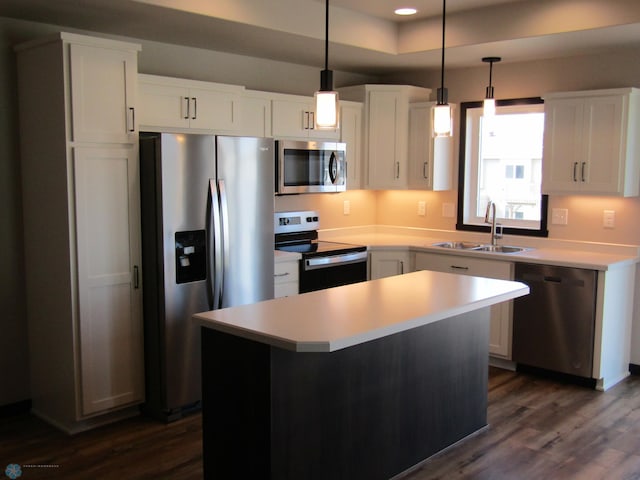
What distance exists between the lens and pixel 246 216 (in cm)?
422

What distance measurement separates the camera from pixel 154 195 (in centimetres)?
384

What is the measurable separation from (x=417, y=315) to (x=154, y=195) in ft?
5.87

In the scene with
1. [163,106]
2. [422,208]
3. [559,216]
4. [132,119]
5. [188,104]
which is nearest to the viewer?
[132,119]

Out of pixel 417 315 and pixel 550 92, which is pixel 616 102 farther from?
pixel 417 315

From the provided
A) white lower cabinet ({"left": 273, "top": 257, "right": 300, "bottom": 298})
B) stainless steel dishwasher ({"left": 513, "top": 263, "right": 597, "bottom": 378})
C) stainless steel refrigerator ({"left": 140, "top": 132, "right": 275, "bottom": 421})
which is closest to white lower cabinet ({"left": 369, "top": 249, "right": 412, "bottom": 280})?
white lower cabinet ({"left": 273, "top": 257, "right": 300, "bottom": 298})

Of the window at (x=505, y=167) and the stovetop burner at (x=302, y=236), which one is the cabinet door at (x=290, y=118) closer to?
the stovetop burner at (x=302, y=236)

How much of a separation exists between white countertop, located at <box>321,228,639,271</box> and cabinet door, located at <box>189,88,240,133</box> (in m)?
1.58

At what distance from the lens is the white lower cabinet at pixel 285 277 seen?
4590mm

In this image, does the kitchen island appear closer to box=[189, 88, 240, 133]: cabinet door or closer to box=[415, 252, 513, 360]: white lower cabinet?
box=[415, 252, 513, 360]: white lower cabinet

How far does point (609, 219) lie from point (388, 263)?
1.71 metres

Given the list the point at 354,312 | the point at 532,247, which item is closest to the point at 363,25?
the point at 532,247

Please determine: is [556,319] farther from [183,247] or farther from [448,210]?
[183,247]

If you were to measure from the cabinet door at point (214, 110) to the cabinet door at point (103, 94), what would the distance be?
0.57 metres

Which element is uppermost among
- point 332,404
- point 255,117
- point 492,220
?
point 255,117
